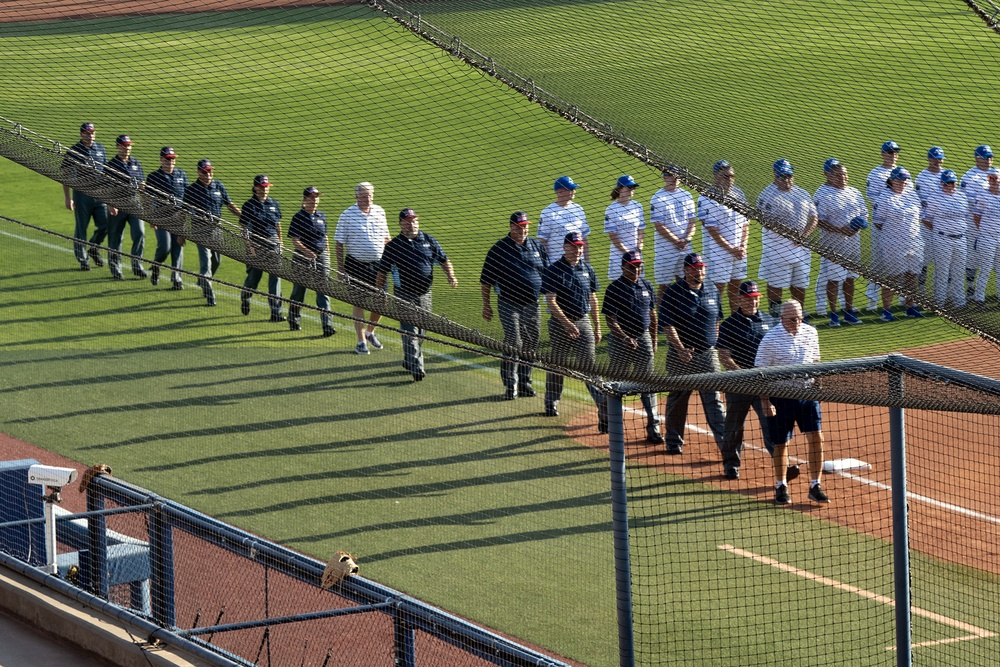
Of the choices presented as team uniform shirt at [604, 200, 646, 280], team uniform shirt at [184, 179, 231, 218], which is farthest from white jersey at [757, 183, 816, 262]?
team uniform shirt at [604, 200, 646, 280]

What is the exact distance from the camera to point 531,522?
10.8 meters

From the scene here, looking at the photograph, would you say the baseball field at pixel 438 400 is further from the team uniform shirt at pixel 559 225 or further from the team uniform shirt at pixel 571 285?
the team uniform shirt at pixel 571 285

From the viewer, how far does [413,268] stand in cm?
841

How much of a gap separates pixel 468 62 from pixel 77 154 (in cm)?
174

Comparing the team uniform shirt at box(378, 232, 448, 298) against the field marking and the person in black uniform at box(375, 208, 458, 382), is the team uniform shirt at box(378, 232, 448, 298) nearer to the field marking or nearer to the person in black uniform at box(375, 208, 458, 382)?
the person in black uniform at box(375, 208, 458, 382)

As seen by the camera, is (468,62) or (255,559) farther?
(255,559)

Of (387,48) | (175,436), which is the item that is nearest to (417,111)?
(387,48)

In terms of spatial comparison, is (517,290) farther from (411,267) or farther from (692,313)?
(692,313)

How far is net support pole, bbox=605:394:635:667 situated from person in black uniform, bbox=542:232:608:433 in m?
0.21

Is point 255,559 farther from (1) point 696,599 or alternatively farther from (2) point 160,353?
(2) point 160,353

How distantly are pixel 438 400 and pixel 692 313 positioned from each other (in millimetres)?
4619

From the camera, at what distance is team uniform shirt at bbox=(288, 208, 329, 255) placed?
7.27m

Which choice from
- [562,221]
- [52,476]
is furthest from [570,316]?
[562,221]

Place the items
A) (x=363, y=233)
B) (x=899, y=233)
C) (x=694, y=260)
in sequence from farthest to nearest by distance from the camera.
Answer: (x=694, y=260) < (x=363, y=233) < (x=899, y=233)
